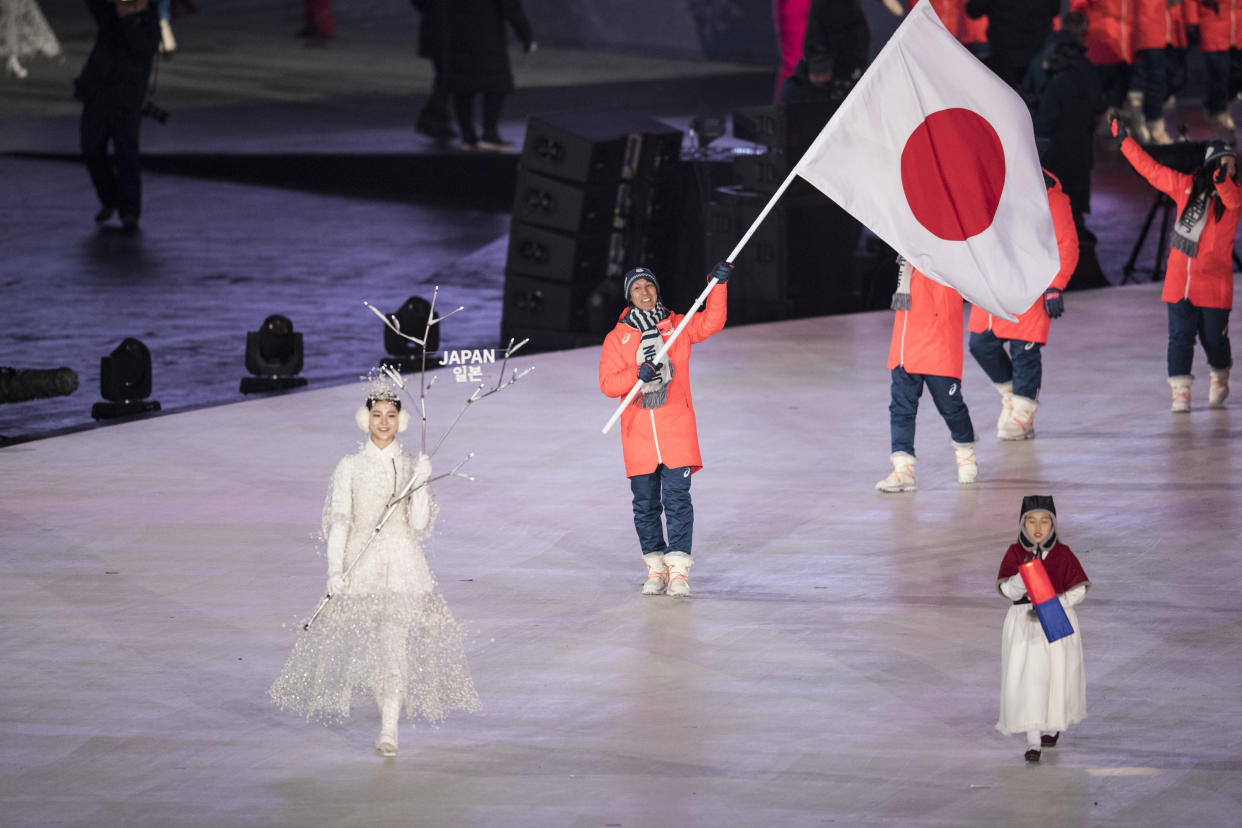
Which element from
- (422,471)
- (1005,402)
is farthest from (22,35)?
(422,471)

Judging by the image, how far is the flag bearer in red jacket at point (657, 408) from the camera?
8219mm

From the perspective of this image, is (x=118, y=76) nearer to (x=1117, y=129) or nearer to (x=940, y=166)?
(x=1117, y=129)

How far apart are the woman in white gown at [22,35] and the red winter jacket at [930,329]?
19328mm

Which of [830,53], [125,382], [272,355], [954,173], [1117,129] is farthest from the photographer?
[830,53]

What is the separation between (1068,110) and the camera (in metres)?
16.6

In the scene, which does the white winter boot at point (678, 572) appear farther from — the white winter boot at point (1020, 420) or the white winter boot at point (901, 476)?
the white winter boot at point (1020, 420)

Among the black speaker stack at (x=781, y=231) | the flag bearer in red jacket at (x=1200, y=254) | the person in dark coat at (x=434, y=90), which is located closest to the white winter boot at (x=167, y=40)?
the person in dark coat at (x=434, y=90)

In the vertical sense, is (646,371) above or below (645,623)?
above

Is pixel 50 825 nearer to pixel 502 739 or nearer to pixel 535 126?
pixel 502 739

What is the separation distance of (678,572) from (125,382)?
5063 millimetres

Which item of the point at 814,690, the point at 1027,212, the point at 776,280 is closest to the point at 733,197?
the point at 776,280

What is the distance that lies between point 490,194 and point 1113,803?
15422 mm

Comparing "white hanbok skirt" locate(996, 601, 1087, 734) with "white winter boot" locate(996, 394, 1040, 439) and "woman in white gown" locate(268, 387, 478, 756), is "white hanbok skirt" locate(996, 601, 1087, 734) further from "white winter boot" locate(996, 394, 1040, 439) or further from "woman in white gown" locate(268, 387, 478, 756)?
"white winter boot" locate(996, 394, 1040, 439)

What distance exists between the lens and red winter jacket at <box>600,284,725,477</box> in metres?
8.23
